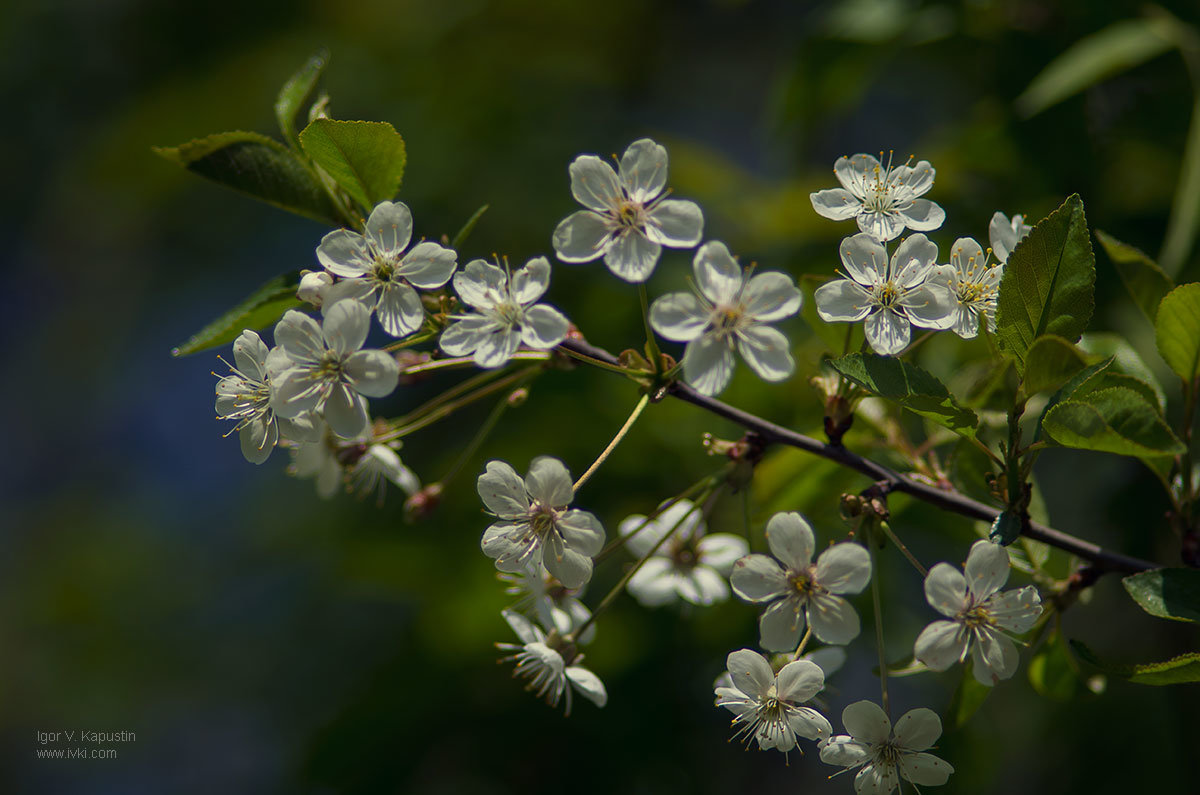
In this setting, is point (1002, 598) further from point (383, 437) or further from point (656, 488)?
point (656, 488)

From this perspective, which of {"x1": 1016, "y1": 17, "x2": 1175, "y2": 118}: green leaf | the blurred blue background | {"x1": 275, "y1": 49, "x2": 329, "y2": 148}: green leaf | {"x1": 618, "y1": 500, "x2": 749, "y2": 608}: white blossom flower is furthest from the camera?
the blurred blue background

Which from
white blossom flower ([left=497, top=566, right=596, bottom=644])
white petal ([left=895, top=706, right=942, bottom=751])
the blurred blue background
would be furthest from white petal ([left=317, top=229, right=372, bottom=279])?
white petal ([left=895, top=706, right=942, bottom=751])

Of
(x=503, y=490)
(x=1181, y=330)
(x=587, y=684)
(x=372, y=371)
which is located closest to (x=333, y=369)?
(x=372, y=371)

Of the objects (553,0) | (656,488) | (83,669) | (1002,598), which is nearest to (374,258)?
(1002,598)

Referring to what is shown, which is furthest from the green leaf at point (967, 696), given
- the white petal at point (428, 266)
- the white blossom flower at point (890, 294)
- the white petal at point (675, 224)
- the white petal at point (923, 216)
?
the white petal at point (428, 266)

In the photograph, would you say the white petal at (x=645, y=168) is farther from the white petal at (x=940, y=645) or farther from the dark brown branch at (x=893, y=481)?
the white petal at (x=940, y=645)

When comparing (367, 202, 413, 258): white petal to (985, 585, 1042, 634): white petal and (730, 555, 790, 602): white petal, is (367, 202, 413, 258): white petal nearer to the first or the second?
(730, 555, 790, 602): white petal
